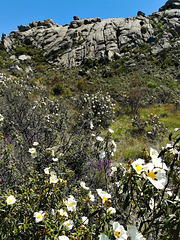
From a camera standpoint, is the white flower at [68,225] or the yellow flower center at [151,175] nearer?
the yellow flower center at [151,175]

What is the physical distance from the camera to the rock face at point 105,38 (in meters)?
31.9

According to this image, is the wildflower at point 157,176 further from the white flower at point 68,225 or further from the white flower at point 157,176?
the white flower at point 68,225

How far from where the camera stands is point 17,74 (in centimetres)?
1227

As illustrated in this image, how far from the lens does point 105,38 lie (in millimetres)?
34344

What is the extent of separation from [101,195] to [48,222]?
51 cm

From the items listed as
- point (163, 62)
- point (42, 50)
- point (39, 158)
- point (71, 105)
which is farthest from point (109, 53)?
point (39, 158)

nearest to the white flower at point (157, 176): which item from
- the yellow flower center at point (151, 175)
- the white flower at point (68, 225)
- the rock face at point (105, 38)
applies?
the yellow flower center at point (151, 175)

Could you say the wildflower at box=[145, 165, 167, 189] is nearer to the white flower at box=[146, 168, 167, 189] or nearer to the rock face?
the white flower at box=[146, 168, 167, 189]

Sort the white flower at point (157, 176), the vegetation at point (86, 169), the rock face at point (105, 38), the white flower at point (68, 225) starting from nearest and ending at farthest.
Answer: the white flower at point (157, 176) → the vegetation at point (86, 169) → the white flower at point (68, 225) → the rock face at point (105, 38)

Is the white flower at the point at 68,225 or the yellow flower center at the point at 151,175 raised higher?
the yellow flower center at the point at 151,175

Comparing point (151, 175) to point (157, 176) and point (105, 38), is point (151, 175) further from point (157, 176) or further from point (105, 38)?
point (105, 38)

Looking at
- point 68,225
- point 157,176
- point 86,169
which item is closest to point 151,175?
point 157,176

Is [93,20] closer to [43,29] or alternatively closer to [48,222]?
[43,29]

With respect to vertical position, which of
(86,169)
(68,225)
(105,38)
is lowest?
(68,225)
